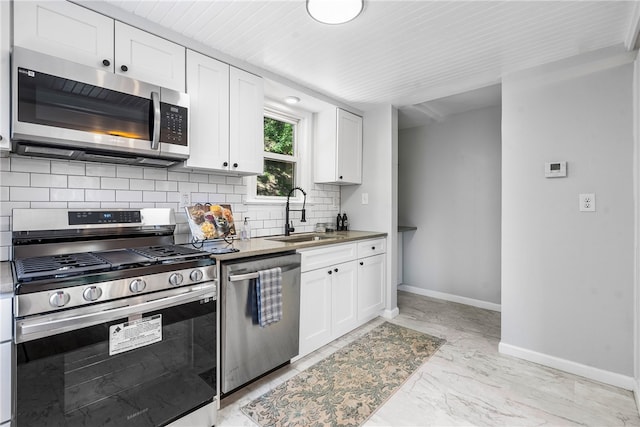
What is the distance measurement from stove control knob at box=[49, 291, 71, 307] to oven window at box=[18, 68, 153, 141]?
0.84 metres

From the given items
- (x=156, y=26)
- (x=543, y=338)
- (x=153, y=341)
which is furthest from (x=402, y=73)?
(x=153, y=341)

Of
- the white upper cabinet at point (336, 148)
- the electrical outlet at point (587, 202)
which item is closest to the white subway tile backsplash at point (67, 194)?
the white upper cabinet at point (336, 148)

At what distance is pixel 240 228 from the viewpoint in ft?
8.70

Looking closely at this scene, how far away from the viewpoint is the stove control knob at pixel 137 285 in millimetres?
1385

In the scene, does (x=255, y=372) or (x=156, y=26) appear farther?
(x=255, y=372)

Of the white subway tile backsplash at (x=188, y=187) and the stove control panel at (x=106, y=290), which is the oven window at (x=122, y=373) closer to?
the stove control panel at (x=106, y=290)

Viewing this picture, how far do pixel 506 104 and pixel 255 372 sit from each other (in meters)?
2.90

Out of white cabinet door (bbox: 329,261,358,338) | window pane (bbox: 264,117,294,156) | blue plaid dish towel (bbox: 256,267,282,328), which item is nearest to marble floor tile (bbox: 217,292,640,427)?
white cabinet door (bbox: 329,261,358,338)

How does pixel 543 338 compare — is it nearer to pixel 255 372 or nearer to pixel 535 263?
pixel 535 263

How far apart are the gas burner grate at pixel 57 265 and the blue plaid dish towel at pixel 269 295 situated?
87 cm

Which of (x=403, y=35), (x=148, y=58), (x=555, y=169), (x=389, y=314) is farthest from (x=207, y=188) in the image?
(x=555, y=169)

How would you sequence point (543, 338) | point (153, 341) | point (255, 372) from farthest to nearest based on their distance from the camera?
point (543, 338), point (255, 372), point (153, 341)

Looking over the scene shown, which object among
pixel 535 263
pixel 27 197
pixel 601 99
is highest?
pixel 601 99

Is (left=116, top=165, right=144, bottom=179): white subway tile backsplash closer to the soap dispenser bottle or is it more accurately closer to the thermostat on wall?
the soap dispenser bottle
